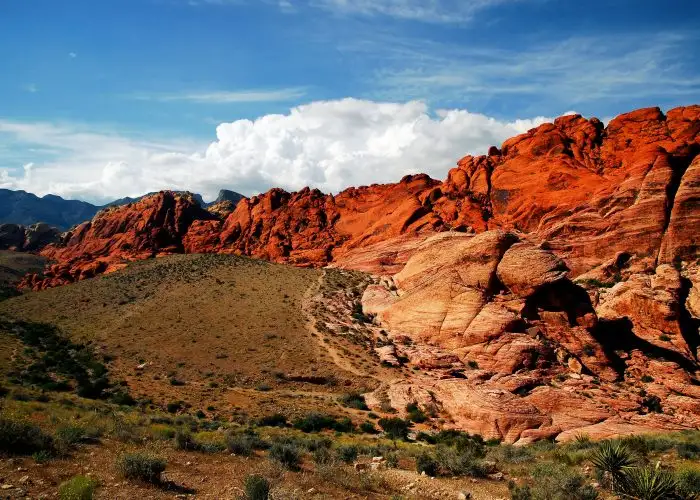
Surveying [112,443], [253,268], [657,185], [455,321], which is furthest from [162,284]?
[657,185]

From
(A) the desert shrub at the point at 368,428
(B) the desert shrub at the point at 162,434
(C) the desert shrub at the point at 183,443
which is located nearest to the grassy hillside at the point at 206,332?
(A) the desert shrub at the point at 368,428

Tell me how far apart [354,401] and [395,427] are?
17.3 feet

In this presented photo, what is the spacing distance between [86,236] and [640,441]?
417 feet

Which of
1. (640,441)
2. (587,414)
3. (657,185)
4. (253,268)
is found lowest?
(587,414)

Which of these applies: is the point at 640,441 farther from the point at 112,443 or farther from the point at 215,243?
the point at 215,243

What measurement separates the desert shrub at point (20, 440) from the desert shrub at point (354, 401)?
21485mm

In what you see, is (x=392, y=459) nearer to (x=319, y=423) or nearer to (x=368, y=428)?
(x=368, y=428)

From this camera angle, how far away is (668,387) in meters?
35.1

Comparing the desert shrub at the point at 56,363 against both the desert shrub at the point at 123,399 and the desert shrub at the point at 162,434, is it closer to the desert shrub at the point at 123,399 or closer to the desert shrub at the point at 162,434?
the desert shrub at the point at 123,399

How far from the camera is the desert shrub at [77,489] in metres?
11.1

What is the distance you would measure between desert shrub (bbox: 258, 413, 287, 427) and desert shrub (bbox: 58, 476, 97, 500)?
57.5ft

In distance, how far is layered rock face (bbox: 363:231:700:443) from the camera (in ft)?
99.9

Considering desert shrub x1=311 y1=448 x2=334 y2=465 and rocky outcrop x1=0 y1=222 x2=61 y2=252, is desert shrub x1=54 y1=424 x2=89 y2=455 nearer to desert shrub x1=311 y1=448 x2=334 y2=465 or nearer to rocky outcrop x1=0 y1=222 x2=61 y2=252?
desert shrub x1=311 y1=448 x2=334 y2=465

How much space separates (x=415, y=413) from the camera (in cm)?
3173
